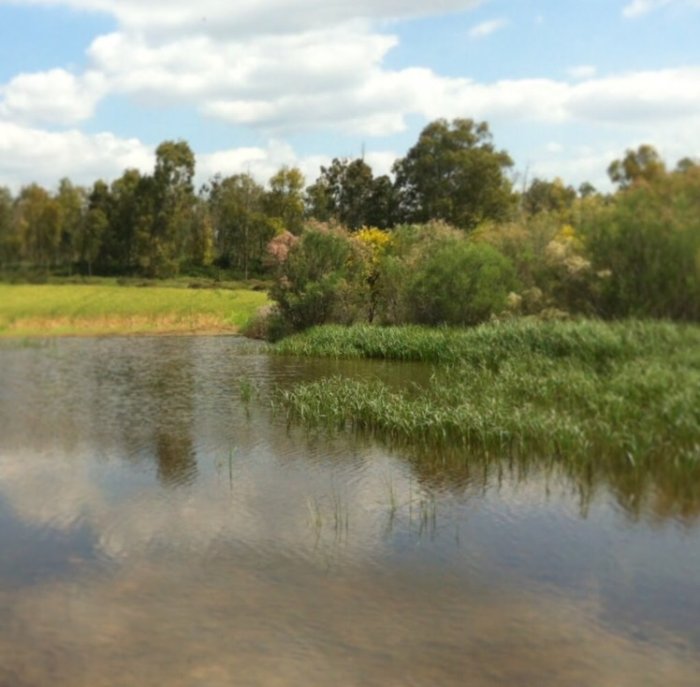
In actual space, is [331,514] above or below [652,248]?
below

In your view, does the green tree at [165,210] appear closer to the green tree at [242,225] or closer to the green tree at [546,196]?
the green tree at [242,225]

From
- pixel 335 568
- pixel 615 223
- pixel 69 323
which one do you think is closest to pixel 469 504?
pixel 335 568

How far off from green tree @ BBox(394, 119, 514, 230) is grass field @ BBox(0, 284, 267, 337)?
50.1ft

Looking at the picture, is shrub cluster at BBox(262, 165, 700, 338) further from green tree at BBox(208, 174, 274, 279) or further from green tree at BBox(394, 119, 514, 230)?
green tree at BBox(208, 174, 274, 279)

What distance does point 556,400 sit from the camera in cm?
1371

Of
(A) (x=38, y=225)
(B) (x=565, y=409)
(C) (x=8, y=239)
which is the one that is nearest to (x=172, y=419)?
(B) (x=565, y=409)

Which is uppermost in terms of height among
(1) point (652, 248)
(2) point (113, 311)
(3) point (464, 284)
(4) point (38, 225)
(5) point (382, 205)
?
(5) point (382, 205)

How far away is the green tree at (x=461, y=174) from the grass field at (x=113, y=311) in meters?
15.3

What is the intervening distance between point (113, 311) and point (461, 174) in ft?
80.8

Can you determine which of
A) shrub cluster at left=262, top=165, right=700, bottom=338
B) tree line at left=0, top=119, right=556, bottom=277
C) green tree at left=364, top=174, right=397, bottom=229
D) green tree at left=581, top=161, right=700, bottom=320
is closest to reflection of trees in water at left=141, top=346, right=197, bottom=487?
shrub cluster at left=262, top=165, right=700, bottom=338

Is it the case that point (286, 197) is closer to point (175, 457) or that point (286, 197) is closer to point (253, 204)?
point (253, 204)

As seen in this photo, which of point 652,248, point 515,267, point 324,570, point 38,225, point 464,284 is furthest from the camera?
point 38,225

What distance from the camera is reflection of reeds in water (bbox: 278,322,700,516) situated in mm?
10953

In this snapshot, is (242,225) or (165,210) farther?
(242,225)
